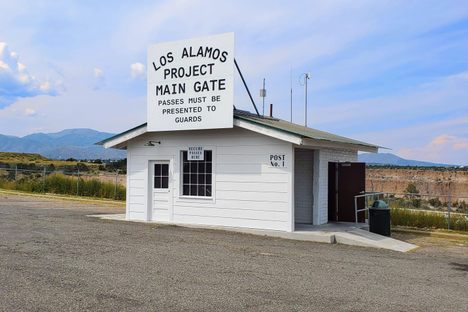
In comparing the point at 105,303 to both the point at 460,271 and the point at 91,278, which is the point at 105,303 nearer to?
the point at 91,278

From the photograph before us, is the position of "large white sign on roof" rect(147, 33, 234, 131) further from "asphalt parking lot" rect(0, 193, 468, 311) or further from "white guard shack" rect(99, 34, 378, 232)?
"asphalt parking lot" rect(0, 193, 468, 311)

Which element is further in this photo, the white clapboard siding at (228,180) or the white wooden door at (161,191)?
the white wooden door at (161,191)

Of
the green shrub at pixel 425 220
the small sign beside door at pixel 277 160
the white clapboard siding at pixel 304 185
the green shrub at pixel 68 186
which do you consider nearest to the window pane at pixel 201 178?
the small sign beside door at pixel 277 160

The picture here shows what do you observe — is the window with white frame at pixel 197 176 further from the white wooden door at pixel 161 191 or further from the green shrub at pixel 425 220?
the green shrub at pixel 425 220

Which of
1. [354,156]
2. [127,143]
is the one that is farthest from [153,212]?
[354,156]

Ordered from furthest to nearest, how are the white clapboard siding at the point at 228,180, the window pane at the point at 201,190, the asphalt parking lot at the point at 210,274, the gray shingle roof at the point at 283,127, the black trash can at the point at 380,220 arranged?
the window pane at the point at 201,190
the black trash can at the point at 380,220
the white clapboard siding at the point at 228,180
the gray shingle roof at the point at 283,127
the asphalt parking lot at the point at 210,274

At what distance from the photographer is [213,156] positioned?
1522 centimetres

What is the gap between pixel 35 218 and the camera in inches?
643

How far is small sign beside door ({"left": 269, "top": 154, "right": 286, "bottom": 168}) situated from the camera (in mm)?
13914

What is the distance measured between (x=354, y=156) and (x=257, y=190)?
5.63m

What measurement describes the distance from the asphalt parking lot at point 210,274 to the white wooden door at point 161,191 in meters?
2.43

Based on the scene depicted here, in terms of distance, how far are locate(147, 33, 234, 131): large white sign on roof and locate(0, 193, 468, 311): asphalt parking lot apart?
11.3 ft

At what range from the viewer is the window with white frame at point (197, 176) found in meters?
15.4

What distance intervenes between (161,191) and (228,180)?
8.53ft
